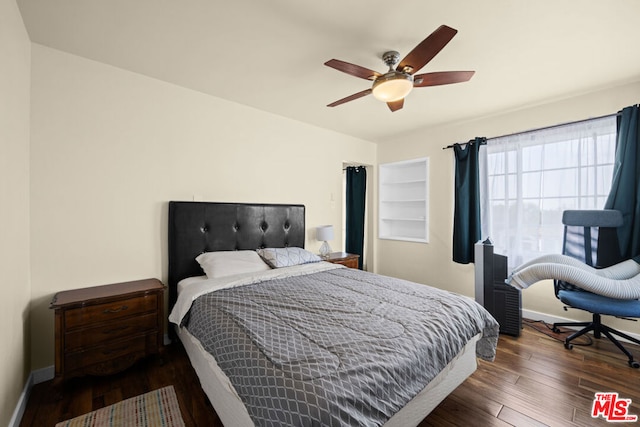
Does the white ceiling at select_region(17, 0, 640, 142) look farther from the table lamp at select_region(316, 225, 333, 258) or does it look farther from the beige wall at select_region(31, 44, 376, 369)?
the table lamp at select_region(316, 225, 333, 258)

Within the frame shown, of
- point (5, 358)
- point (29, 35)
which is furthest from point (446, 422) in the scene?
point (29, 35)

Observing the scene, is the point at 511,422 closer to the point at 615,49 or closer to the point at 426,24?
the point at 426,24

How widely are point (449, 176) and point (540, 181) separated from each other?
40.0 inches

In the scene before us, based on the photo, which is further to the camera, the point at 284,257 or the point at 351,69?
the point at 284,257

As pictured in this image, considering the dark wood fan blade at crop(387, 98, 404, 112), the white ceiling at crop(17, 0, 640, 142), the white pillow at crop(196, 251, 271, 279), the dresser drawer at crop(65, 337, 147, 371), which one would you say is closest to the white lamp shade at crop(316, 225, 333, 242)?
the white pillow at crop(196, 251, 271, 279)

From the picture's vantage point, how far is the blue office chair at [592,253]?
7.63 ft

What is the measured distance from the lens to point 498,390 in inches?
75.0

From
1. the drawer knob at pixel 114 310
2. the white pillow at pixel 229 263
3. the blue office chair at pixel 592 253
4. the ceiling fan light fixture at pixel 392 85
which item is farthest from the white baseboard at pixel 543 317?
the drawer knob at pixel 114 310

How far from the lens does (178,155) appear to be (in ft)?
8.49

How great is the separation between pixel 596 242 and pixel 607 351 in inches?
39.5

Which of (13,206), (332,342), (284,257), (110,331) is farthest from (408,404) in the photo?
(13,206)

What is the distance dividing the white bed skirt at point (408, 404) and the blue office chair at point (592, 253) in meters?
1.32

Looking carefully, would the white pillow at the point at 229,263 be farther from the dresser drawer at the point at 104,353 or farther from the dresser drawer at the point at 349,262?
the dresser drawer at the point at 349,262

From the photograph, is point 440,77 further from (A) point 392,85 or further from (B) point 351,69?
(B) point 351,69
